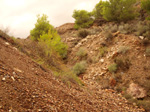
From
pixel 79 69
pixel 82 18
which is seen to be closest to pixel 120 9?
pixel 82 18

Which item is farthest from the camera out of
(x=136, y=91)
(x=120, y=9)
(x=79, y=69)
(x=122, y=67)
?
(x=120, y=9)

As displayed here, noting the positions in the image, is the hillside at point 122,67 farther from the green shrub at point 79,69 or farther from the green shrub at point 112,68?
the green shrub at point 79,69

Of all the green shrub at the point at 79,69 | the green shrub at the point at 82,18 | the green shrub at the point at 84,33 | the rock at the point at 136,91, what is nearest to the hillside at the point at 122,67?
the rock at the point at 136,91

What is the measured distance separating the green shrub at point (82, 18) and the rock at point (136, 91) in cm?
1725

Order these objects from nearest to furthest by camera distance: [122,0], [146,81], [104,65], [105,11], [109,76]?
[146,81] < [109,76] < [104,65] < [122,0] < [105,11]

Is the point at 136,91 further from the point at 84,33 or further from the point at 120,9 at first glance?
the point at 120,9

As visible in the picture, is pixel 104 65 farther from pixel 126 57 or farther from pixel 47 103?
pixel 47 103

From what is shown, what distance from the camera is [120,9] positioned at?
1531 centimetres

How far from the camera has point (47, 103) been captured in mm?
2508

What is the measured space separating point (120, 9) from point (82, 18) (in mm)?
8630

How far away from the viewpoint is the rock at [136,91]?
5842 mm

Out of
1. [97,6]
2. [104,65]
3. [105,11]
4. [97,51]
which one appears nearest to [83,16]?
[97,6]

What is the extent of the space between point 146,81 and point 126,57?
2.19 metres

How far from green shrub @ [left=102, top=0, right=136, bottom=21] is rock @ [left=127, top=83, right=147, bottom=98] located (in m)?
11.0
